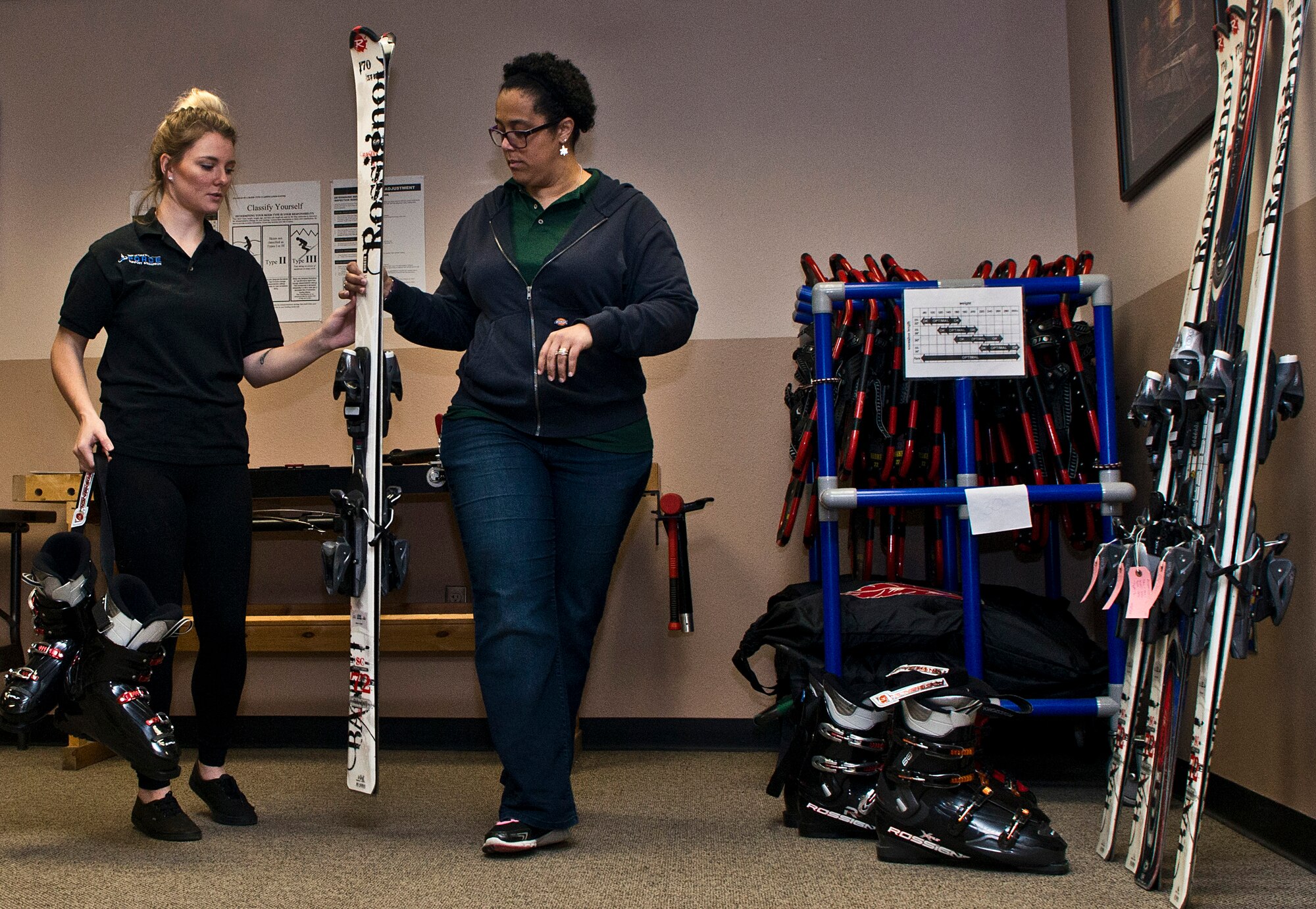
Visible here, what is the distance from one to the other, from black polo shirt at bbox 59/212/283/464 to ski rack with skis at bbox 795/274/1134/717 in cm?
123

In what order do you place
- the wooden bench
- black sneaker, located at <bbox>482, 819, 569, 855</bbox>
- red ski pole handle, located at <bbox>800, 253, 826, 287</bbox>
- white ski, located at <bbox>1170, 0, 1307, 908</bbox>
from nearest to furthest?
white ski, located at <bbox>1170, 0, 1307, 908</bbox> < black sneaker, located at <bbox>482, 819, 569, 855</bbox> < red ski pole handle, located at <bbox>800, 253, 826, 287</bbox> < the wooden bench

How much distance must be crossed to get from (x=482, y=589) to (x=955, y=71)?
2.19 meters

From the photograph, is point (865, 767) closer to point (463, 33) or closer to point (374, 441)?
point (374, 441)

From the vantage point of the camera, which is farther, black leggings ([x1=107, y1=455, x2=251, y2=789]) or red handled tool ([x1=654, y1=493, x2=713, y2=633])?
red handled tool ([x1=654, y1=493, x2=713, y2=633])

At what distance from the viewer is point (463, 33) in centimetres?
328

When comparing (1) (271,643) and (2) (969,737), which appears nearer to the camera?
(2) (969,737)

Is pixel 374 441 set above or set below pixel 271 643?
above

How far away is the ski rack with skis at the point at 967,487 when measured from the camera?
223cm

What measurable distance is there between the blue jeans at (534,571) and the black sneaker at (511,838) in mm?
16

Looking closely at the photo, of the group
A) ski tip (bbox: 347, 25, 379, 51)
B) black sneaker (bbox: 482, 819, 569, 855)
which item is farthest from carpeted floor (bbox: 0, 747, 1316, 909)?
ski tip (bbox: 347, 25, 379, 51)

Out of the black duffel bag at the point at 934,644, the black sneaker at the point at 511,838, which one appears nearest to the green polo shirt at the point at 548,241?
the black duffel bag at the point at 934,644

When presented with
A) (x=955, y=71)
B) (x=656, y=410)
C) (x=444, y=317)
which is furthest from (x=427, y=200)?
(x=955, y=71)

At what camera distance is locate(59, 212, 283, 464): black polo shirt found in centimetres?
204

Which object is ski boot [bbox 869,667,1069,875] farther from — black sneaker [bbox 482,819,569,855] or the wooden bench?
the wooden bench
